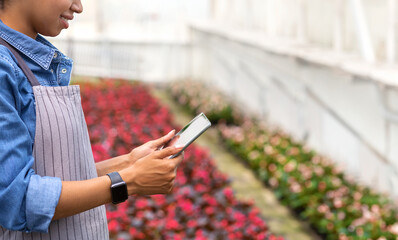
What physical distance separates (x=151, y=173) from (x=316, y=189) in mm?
4193

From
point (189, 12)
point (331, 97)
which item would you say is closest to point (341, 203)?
point (331, 97)

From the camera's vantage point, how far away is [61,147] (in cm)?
137

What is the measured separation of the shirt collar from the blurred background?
3085mm

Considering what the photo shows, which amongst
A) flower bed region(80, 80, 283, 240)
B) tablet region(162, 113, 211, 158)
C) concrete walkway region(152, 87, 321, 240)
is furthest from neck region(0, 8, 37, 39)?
concrete walkway region(152, 87, 321, 240)

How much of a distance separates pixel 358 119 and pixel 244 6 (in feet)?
16.4

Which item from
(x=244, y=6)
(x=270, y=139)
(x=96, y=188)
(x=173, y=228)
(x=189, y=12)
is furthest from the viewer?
(x=189, y=12)

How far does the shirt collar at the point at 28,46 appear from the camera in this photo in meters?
1.33

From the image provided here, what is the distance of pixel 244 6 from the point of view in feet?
32.8

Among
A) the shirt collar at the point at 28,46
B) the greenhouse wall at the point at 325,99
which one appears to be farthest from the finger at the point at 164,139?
the greenhouse wall at the point at 325,99

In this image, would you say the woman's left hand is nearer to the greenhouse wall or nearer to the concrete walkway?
the greenhouse wall

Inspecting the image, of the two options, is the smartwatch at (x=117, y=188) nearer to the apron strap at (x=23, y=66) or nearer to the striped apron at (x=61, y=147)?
the striped apron at (x=61, y=147)

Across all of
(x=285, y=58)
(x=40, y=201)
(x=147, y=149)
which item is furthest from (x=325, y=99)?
(x=40, y=201)

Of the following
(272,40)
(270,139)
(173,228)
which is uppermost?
(272,40)

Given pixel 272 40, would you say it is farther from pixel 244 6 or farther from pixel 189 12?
pixel 189 12
